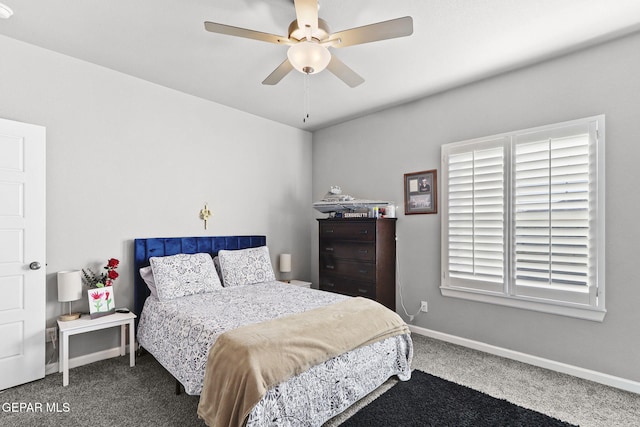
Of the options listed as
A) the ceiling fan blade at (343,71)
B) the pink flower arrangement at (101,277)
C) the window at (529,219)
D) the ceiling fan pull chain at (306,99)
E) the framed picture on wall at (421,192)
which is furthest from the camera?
the framed picture on wall at (421,192)

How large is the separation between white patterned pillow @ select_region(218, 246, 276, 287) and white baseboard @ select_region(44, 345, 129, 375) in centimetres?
121

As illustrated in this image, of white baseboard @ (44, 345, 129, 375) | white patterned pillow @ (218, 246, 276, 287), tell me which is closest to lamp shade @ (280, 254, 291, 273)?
white patterned pillow @ (218, 246, 276, 287)

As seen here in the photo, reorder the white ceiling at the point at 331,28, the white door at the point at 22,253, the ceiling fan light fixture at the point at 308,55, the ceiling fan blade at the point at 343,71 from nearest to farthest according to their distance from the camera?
the ceiling fan light fixture at the point at 308,55, the white ceiling at the point at 331,28, the ceiling fan blade at the point at 343,71, the white door at the point at 22,253

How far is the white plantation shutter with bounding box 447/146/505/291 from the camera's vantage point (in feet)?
10.7

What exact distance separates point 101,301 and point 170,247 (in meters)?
0.83

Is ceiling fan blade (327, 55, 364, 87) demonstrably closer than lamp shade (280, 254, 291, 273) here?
Yes

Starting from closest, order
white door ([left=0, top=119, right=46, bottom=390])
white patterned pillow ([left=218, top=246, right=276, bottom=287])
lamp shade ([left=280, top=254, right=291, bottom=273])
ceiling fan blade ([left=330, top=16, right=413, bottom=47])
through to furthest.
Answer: ceiling fan blade ([left=330, top=16, right=413, bottom=47])
white door ([left=0, top=119, right=46, bottom=390])
white patterned pillow ([left=218, top=246, right=276, bottom=287])
lamp shade ([left=280, top=254, right=291, bottom=273])

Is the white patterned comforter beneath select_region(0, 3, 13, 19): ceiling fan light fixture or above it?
beneath

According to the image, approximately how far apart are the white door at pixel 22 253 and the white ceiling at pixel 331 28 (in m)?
0.95

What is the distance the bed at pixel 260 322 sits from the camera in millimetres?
2000

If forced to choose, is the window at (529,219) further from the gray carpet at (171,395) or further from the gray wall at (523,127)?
the gray carpet at (171,395)

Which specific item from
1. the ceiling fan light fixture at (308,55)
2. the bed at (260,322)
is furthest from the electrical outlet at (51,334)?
the ceiling fan light fixture at (308,55)

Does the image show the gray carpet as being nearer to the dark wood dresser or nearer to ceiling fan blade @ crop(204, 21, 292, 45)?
the dark wood dresser

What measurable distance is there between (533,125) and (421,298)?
2.18 meters
